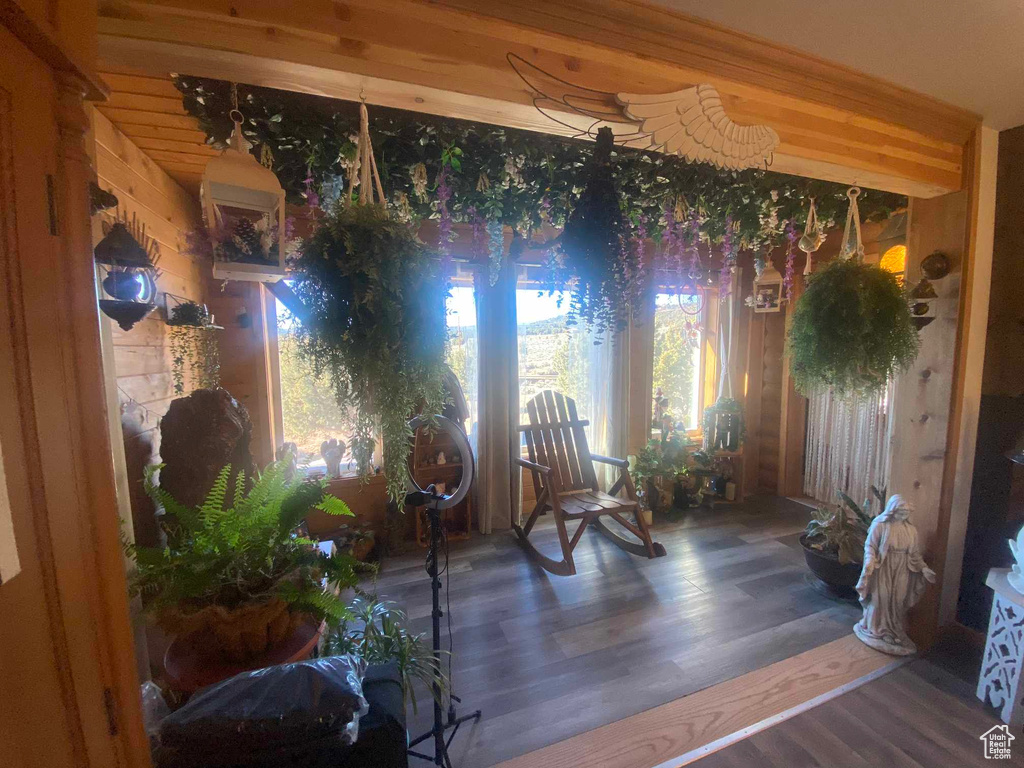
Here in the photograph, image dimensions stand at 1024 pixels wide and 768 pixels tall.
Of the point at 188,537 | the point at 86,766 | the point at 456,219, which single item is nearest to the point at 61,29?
the point at 86,766

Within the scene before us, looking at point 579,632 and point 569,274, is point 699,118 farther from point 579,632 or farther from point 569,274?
point 579,632

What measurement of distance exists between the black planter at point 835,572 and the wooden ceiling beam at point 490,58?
2114mm

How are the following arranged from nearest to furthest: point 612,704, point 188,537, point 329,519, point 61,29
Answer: point 61,29
point 188,537
point 612,704
point 329,519

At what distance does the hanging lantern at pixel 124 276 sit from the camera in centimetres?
122

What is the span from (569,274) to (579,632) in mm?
1951

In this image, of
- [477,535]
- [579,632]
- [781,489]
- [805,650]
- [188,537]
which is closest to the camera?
[188,537]

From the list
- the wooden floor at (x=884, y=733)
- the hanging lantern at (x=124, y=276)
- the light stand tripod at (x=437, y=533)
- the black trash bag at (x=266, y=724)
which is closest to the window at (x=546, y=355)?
the light stand tripod at (x=437, y=533)

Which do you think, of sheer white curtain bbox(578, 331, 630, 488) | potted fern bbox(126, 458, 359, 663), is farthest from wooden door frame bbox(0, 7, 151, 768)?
sheer white curtain bbox(578, 331, 630, 488)

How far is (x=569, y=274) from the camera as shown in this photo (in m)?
1.16

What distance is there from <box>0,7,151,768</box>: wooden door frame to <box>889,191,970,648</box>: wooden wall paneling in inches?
110

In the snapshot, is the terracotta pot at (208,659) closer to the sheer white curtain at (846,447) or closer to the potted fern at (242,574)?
the potted fern at (242,574)

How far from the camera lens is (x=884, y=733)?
1.61 metres

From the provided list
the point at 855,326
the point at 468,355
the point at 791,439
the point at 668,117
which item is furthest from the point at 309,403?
the point at 791,439

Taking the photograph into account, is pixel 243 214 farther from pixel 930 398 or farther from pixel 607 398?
pixel 607 398
